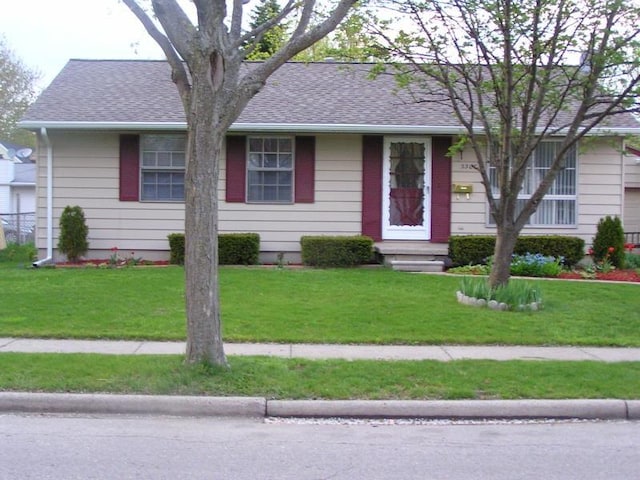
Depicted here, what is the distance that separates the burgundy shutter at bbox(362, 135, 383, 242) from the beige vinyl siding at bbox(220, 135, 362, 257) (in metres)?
0.14

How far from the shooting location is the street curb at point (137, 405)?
644 centimetres

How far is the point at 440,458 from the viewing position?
211 inches

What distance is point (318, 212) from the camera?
15922 mm

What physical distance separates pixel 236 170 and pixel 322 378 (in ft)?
31.0

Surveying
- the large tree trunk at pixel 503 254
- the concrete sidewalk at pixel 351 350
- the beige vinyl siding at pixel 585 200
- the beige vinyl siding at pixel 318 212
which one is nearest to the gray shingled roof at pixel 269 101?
the beige vinyl siding at pixel 318 212

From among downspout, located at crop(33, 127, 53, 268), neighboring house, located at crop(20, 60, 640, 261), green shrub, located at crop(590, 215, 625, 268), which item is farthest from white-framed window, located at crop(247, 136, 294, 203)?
green shrub, located at crop(590, 215, 625, 268)

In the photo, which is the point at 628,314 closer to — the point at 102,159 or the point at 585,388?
the point at 585,388

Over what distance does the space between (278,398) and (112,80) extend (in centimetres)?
1341

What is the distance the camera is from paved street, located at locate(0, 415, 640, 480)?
4977mm

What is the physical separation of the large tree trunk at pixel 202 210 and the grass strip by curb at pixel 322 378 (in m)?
0.52

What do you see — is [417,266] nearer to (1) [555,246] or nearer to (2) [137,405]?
(1) [555,246]

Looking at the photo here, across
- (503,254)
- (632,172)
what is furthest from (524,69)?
(632,172)

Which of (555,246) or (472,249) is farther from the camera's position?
(555,246)

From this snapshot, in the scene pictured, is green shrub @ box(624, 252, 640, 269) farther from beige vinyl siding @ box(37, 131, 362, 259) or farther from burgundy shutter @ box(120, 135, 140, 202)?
burgundy shutter @ box(120, 135, 140, 202)
